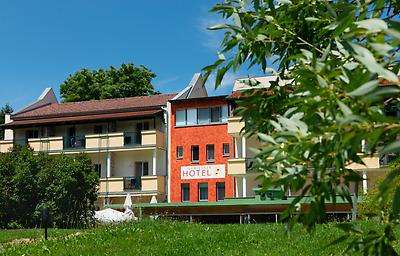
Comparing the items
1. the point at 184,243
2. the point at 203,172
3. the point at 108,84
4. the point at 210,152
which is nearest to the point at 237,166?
the point at 203,172

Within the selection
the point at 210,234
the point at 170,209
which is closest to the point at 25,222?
the point at 170,209

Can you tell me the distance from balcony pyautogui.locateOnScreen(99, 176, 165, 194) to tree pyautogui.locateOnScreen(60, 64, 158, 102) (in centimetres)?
1532

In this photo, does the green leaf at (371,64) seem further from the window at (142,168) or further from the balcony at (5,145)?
the balcony at (5,145)

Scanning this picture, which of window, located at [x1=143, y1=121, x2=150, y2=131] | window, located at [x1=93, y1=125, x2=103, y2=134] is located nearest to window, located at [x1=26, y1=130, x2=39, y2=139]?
window, located at [x1=93, y1=125, x2=103, y2=134]

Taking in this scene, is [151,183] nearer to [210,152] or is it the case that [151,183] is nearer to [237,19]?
[210,152]

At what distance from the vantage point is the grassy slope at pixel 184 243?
497 inches

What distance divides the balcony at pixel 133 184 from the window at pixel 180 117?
13.6ft

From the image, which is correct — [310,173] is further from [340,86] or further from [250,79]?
[250,79]

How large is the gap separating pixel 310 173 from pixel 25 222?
1335 inches

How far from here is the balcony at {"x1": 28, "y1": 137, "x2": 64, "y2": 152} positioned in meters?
46.9

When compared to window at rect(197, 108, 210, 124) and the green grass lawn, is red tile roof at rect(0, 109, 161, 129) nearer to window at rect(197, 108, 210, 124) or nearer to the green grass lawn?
window at rect(197, 108, 210, 124)

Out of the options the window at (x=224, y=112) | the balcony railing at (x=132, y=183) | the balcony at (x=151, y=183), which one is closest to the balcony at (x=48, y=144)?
the balcony railing at (x=132, y=183)

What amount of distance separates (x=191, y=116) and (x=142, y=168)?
5698 mm

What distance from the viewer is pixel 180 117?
147ft
